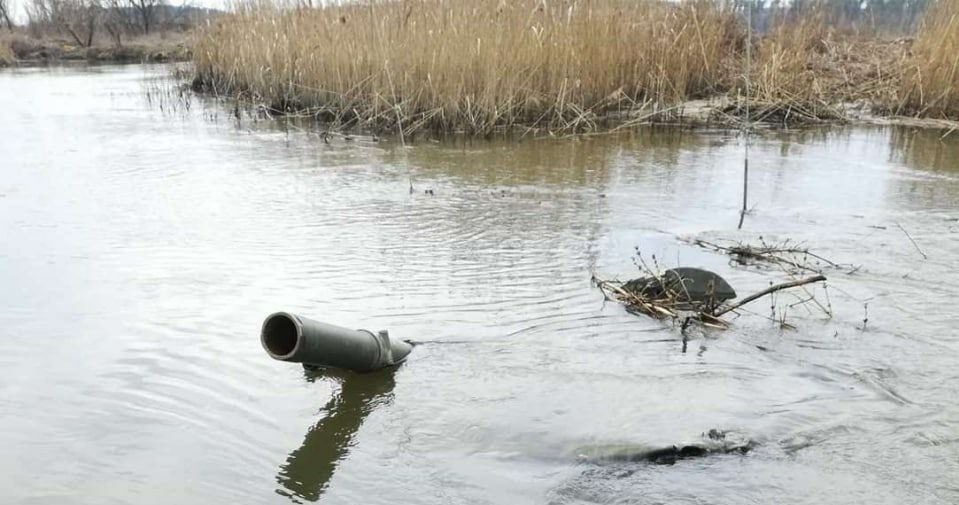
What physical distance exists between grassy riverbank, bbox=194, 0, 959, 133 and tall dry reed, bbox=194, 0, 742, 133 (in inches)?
0.6

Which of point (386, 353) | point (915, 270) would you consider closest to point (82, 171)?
point (386, 353)

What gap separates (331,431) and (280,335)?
0.35 metres

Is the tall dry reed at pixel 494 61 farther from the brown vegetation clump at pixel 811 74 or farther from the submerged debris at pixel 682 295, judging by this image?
the submerged debris at pixel 682 295

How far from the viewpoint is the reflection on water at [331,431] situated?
2.17 metres

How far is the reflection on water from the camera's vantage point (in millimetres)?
2172

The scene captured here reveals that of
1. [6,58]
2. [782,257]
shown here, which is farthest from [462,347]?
[6,58]

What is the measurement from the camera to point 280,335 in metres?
2.36

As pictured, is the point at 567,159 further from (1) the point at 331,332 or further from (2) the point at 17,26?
(2) the point at 17,26

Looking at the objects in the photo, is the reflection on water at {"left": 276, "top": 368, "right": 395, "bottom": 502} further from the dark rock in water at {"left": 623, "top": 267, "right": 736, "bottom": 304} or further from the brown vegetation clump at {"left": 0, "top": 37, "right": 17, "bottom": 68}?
the brown vegetation clump at {"left": 0, "top": 37, "right": 17, "bottom": 68}

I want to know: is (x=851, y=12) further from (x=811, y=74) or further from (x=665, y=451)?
(x=665, y=451)

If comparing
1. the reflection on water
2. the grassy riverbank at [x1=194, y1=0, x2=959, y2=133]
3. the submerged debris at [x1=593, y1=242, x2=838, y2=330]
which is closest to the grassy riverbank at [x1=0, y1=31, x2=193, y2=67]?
the grassy riverbank at [x1=194, y1=0, x2=959, y2=133]

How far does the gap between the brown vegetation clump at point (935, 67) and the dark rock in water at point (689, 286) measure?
659cm

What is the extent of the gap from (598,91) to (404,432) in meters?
7.04

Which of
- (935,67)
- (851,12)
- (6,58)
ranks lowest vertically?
(935,67)
